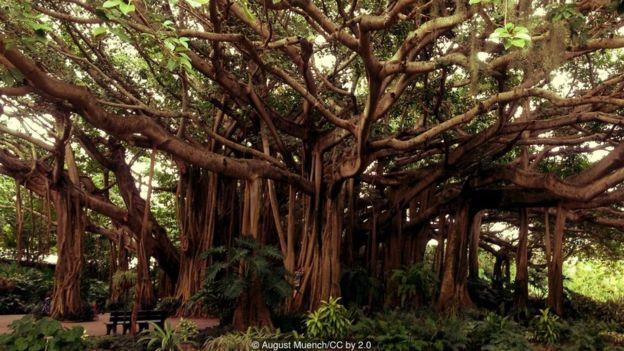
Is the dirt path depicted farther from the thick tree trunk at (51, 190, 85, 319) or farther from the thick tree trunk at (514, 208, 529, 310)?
the thick tree trunk at (514, 208, 529, 310)

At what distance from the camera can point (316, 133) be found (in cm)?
725

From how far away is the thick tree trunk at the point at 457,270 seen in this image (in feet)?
24.0

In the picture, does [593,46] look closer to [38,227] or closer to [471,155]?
[471,155]

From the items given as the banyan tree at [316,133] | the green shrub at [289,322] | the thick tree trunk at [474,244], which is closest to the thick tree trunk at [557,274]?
the banyan tree at [316,133]

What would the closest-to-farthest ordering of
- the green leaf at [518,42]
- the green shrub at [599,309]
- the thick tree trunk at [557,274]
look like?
the green leaf at [518,42] → the thick tree trunk at [557,274] → the green shrub at [599,309]

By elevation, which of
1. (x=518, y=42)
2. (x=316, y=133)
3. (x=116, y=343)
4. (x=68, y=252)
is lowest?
(x=116, y=343)

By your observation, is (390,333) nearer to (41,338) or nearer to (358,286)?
(358,286)

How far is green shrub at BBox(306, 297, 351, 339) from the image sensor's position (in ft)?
18.8

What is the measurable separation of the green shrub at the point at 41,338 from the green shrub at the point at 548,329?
520 centimetres

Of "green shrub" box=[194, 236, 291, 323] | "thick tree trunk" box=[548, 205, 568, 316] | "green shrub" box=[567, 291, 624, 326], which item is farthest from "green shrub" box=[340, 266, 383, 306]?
"green shrub" box=[567, 291, 624, 326]

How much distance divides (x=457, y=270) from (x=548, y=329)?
4.88 feet

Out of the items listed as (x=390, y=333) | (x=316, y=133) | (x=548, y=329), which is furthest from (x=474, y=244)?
(x=390, y=333)

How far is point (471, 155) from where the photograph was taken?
7.01 meters

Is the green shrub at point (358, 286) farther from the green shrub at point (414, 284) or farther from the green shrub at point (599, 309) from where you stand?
the green shrub at point (599, 309)
